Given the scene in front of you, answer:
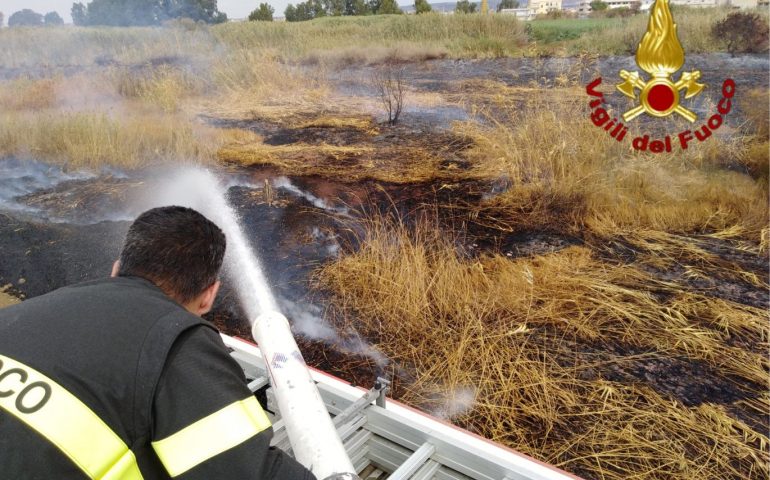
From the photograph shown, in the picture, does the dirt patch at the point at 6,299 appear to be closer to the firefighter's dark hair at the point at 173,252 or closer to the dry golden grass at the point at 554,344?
the dry golden grass at the point at 554,344

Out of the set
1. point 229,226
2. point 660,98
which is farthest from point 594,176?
point 229,226

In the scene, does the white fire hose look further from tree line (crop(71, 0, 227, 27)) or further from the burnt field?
tree line (crop(71, 0, 227, 27))

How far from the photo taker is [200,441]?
134cm

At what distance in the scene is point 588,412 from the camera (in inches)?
122

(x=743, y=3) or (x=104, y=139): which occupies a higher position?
(x=743, y=3)

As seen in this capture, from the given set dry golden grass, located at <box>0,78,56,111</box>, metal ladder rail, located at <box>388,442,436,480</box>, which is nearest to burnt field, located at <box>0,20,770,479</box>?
metal ladder rail, located at <box>388,442,436,480</box>

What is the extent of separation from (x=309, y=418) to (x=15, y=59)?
6.99 m

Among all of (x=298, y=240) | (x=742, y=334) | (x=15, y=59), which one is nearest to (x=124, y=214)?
(x=298, y=240)

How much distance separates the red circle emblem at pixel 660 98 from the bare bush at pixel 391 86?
1.92m

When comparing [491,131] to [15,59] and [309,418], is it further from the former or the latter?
[15,59]

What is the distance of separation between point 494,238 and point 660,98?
1.43 meters

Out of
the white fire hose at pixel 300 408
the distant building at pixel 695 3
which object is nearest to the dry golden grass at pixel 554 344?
the white fire hose at pixel 300 408

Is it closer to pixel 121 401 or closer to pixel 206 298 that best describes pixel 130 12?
pixel 206 298

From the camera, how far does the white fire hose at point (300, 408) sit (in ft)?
5.91
